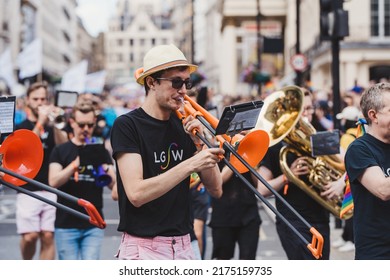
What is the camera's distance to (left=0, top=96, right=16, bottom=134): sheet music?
4.13 m

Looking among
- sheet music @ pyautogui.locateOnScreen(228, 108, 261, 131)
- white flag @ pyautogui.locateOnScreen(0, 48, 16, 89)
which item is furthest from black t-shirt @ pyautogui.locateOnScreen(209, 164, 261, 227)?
white flag @ pyautogui.locateOnScreen(0, 48, 16, 89)

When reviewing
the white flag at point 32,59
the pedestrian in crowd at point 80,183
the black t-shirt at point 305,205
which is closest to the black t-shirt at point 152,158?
the black t-shirt at point 305,205

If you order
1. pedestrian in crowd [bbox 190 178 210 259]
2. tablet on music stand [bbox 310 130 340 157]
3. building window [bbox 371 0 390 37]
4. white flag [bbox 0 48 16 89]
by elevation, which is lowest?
pedestrian in crowd [bbox 190 178 210 259]

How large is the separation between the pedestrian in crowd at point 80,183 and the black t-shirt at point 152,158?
2173mm

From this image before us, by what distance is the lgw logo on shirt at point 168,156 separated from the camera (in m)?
4.23

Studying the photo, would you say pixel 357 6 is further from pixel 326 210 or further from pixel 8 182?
pixel 8 182

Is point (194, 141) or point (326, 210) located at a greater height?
point (194, 141)

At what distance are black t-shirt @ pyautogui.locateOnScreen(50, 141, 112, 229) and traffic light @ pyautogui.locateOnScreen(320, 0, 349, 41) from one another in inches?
203

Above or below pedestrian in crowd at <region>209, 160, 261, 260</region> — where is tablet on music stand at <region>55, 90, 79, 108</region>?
above

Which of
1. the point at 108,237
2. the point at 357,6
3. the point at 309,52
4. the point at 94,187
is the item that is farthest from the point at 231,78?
the point at 94,187

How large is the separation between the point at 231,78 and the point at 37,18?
106ft

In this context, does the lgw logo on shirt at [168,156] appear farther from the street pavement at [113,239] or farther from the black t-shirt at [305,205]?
the street pavement at [113,239]

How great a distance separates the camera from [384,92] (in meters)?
4.17

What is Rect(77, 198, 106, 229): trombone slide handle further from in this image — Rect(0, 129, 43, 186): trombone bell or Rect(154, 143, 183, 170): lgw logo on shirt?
Rect(0, 129, 43, 186): trombone bell
